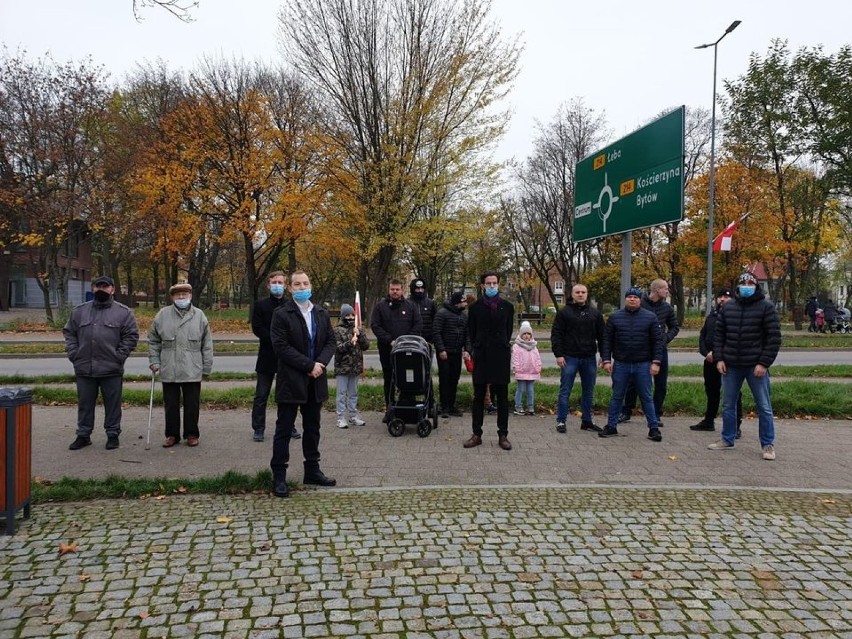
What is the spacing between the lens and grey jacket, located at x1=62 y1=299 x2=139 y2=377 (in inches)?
277

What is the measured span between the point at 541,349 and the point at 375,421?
13.3 meters

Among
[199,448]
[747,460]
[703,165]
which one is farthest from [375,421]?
[703,165]

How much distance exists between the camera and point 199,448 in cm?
706

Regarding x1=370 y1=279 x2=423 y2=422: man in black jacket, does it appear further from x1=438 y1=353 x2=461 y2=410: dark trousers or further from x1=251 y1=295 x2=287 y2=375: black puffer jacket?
x1=251 y1=295 x2=287 y2=375: black puffer jacket

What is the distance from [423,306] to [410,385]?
164 cm

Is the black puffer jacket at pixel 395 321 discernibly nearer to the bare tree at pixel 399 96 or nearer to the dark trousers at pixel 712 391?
the dark trousers at pixel 712 391

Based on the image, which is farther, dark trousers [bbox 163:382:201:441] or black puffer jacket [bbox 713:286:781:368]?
dark trousers [bbox 163:382:201:441]

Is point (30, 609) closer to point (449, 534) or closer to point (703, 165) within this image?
point (449, 534)

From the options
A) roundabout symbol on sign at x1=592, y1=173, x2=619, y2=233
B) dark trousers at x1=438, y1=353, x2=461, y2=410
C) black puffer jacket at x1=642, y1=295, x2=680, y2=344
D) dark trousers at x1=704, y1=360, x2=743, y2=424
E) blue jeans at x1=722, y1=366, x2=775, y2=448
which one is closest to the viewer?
blue jeans at x1=722, y1=366, x2=775, y2=448

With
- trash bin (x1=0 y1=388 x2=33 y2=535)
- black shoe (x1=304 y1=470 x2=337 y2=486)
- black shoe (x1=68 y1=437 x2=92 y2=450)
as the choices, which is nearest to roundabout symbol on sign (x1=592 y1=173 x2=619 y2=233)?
black shoe (x1=304 y1=470 x2=337 y2=486)

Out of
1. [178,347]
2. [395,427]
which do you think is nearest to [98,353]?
[178,347]

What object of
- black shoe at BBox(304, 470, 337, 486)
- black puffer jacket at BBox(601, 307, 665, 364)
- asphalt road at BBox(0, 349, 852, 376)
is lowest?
black shoe at BBox(304, 470, 337, 486)

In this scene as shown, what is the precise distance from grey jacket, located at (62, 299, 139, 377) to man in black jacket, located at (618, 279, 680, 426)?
21.7 ft

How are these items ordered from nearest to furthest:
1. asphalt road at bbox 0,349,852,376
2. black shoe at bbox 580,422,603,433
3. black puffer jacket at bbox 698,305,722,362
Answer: black shoe at bbox 580,422,603,433 < black puffer jacket at bbox 698,305,722,362 < asphalt road at bbox 0,349,852,376
